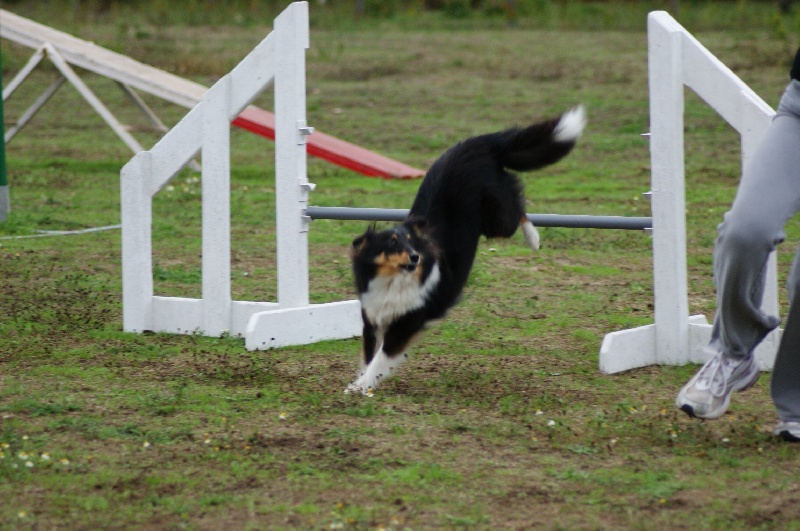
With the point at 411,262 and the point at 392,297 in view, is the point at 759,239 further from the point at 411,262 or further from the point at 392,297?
the point at 392,297

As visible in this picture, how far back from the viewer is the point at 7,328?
486cm

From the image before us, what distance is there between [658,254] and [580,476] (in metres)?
1.44

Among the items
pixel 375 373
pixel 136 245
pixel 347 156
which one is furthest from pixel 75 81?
pixel 375 373

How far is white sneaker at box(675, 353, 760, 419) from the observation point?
3.27 metres

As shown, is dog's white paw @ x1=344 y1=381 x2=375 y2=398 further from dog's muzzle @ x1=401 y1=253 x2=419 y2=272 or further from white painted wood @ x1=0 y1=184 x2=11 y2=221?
white painted wood @ x1=0 y1=184 x2=11 y2=221

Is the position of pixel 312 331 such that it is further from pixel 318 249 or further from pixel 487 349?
pixel 318 249

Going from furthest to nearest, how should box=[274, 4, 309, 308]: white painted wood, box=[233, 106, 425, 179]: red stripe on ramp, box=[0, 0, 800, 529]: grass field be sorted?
1. box=[233, 106, 425, 179]: red stripe on ramp
2. box=[274, 4, 309, 308]: white painted wood
3. box=[0, 0, 800, 529]: grass field

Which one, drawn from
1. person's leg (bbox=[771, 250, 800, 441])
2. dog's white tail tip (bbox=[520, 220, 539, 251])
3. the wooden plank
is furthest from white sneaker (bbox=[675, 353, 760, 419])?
the wooden plank

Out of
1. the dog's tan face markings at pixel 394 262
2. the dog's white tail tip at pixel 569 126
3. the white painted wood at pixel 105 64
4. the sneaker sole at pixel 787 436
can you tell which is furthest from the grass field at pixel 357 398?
the dog's white tail tip at pixel 569 126

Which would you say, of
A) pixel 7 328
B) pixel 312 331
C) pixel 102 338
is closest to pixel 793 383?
pixel 312 331

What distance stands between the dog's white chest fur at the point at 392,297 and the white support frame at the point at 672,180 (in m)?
0.78

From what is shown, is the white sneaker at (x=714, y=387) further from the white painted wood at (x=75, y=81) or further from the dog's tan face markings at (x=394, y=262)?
the white painted wood at (x=75, y=81)

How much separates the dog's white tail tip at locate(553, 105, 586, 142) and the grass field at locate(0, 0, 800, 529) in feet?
3.00

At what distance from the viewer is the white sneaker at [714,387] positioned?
3268 millimetres
